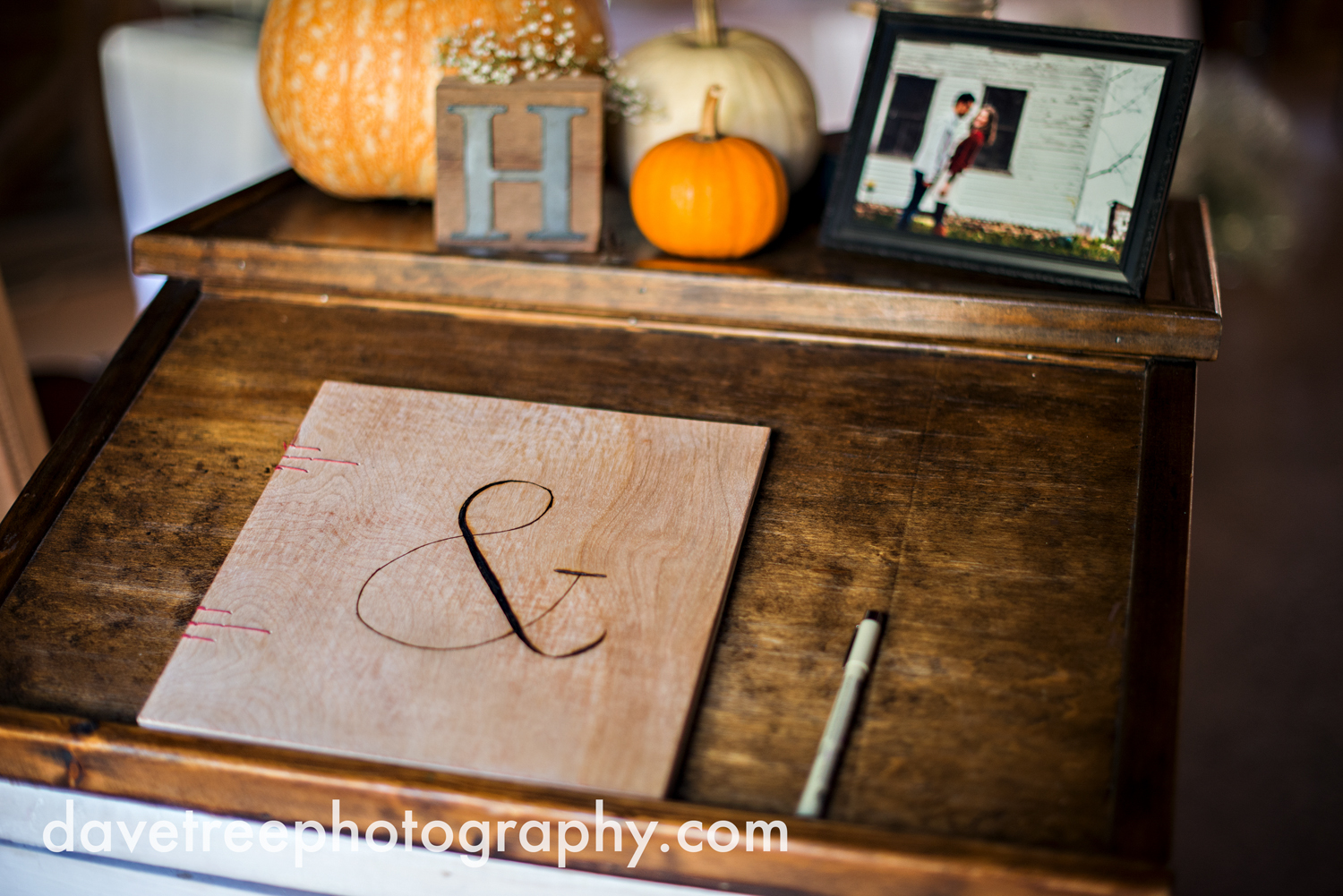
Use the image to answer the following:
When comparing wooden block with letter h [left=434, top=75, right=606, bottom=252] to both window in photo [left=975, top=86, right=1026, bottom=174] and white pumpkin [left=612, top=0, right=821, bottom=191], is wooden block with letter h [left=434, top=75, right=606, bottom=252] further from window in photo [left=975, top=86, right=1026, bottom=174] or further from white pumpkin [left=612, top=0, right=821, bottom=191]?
window in photo [left=975, top=86, right=1026, bottom=174]

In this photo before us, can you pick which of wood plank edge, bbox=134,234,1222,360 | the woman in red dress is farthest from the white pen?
the woman in red dress

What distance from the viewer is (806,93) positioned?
1054 millimetres

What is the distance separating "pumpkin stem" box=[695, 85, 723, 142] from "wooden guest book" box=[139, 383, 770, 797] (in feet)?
0.95

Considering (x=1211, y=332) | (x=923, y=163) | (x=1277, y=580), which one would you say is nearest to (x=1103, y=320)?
(x=1211, y=332)

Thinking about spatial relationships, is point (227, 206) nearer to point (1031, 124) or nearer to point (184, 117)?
point (1031, 124)

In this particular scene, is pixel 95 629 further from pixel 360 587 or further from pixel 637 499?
pixel 637 499

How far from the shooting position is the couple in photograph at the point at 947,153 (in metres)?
0.91

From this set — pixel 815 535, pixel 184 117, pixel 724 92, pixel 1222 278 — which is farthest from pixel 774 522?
pixel 1222 278

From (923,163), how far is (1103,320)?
23 cm

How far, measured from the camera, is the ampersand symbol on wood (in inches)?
25.5

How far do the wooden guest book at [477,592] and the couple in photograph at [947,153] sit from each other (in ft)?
0.98

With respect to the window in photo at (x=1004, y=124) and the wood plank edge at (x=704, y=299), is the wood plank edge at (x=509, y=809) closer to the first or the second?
the wood plank edge at (x=704, y=299)

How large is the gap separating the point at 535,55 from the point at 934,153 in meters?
0.40

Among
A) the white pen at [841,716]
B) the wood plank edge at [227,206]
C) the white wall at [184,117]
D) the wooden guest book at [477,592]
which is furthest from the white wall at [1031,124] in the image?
the white wall at [184,117]
